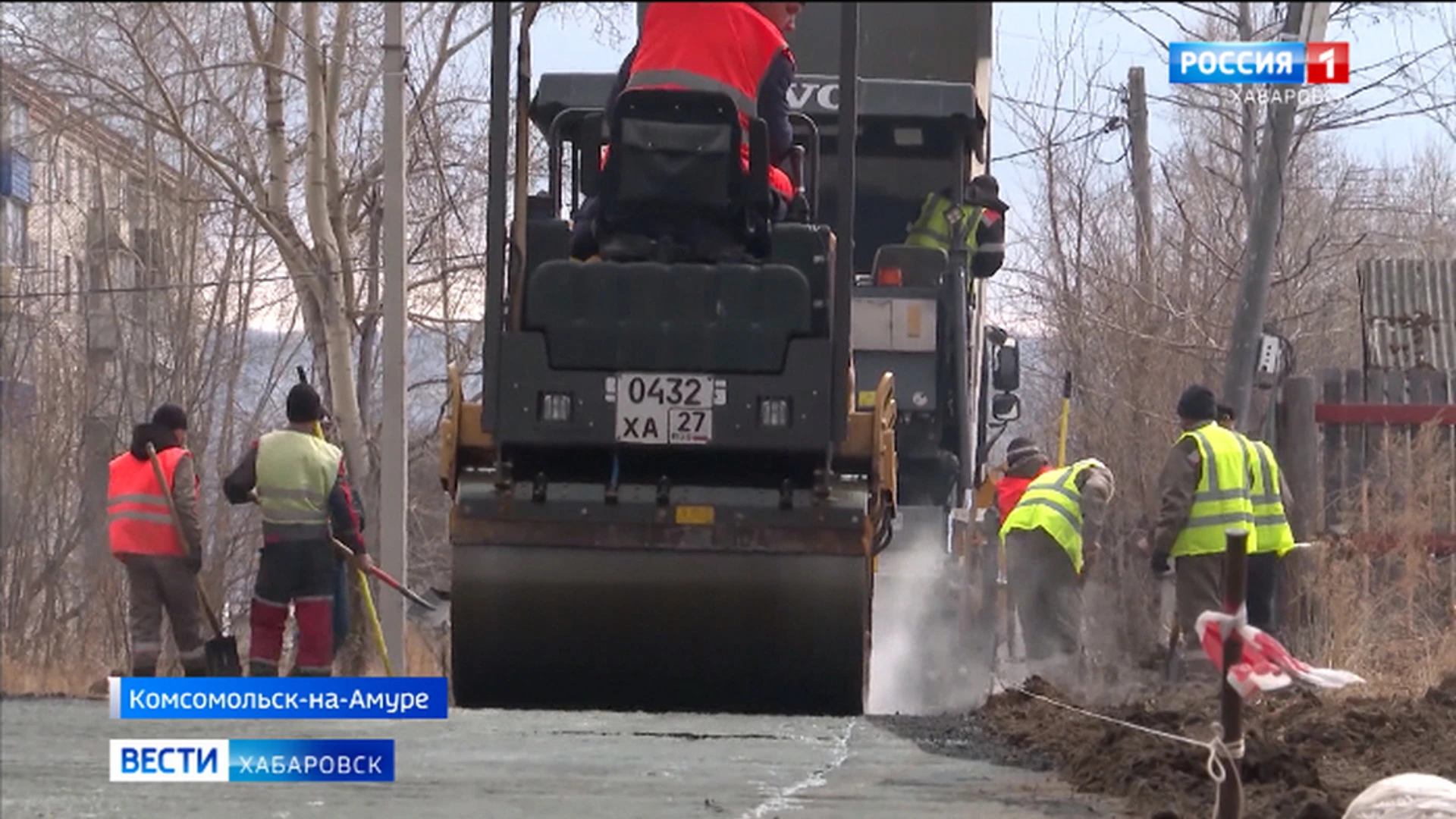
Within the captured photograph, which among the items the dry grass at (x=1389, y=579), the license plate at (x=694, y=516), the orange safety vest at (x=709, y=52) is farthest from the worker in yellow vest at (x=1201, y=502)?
the orange safety vest at (x=709, y=52)

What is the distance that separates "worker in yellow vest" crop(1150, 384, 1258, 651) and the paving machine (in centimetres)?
431

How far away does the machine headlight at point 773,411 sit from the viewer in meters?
6.51

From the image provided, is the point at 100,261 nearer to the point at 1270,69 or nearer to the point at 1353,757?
the point at 1270,69

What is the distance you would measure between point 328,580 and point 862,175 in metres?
3.58

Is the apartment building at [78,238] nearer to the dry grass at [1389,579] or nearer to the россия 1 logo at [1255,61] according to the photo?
the россия 1 logo at [1255,61]

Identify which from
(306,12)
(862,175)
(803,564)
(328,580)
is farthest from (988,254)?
(306,12)

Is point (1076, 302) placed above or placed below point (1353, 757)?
above

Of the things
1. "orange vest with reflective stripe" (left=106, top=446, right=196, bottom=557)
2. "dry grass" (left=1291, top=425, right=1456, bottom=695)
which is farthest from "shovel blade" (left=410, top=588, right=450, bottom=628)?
"dry grass" (left=1291, top=425, right=1456, bottom=695)

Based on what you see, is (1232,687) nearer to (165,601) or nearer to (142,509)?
(142,509)

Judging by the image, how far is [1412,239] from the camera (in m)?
17.9

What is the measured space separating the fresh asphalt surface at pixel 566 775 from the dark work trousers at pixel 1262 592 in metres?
2.42

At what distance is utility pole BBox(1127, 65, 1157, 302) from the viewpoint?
17.7 meters
